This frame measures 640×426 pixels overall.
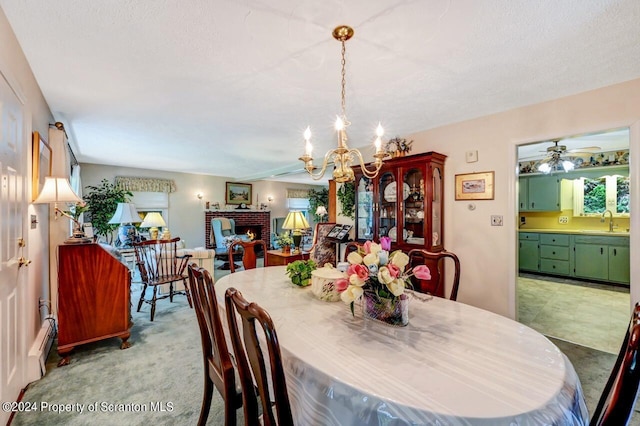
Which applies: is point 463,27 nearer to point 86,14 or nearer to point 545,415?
point 545,415

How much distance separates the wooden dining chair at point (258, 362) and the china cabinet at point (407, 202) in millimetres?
2629

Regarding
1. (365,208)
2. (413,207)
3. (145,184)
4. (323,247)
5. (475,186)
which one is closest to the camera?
(475,186)

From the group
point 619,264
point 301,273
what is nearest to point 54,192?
point 301,273

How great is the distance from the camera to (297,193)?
9.79 m

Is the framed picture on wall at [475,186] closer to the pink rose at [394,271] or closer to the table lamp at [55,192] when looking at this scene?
the pink rose at [394,271]

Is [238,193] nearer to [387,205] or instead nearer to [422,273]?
[387,205]

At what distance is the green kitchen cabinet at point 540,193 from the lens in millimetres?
5559

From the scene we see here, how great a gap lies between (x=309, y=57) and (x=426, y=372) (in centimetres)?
190

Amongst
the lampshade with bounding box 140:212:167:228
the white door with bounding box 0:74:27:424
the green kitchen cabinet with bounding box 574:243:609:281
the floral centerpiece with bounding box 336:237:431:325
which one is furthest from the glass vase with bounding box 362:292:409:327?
the green kitchen cabinet with bounding box 574:243:609:281

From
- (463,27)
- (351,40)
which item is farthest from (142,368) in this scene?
(463,27)

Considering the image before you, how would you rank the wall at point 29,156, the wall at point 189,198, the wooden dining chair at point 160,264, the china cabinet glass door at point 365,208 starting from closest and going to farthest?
the wall at point 29,156
the wooden dining chair at point 160,264
the china cabinet glass door at point 365,208
the wall at point 189,198

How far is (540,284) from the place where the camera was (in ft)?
16.6

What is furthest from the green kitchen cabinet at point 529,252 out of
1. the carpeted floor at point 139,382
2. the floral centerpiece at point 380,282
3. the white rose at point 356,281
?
the white rose at point 356,281

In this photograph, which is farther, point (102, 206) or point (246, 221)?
point (246, 221)
